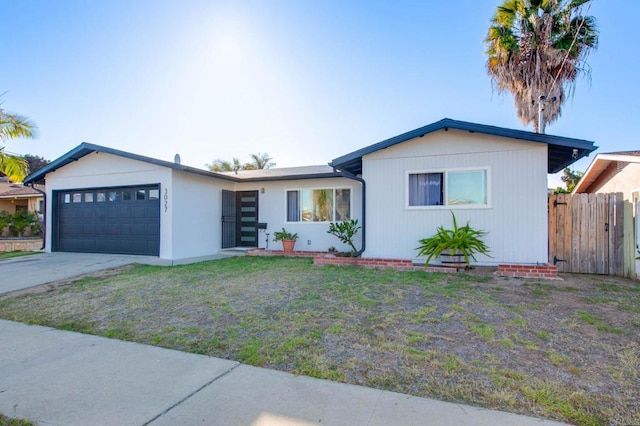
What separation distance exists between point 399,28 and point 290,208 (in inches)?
266

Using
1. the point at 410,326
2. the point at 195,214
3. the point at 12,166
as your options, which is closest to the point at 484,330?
the point at 410,326

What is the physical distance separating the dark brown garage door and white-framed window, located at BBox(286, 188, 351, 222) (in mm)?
4353

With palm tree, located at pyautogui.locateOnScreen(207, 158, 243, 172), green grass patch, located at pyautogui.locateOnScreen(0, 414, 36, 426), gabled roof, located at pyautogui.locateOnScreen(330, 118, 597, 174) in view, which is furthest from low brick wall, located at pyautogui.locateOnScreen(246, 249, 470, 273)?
palm tree, located at pyautogui.locateOnScreen(207, 158, 243, 172)

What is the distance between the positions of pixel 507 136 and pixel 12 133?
16.0 metres

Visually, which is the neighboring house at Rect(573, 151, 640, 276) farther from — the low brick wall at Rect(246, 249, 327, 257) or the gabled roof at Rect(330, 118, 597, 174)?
the low brick wall at Rect(246, 249, 327, 257)

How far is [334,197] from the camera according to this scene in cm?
1165

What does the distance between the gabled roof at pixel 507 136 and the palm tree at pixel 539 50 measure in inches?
167

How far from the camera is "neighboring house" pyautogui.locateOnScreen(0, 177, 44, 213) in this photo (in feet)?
61.1

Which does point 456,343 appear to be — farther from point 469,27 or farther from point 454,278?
point 469,27

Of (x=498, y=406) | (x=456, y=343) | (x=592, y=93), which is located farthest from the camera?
(x=592, y=93)

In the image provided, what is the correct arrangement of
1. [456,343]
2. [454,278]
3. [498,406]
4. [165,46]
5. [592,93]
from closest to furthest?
[498,406], [456,343], [454,278], [165,46], [592,93]

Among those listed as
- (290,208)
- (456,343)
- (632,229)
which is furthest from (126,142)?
(632,229)

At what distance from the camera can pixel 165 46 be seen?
33.7ft

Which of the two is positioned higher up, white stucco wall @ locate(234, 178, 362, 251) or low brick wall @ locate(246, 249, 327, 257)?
white stucco wall @ locate(234, 178, 362, 251)
